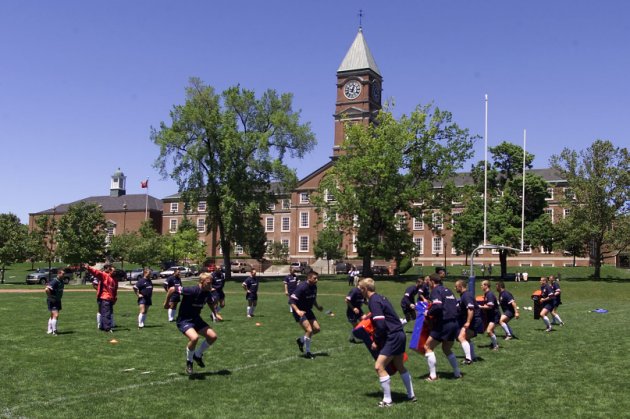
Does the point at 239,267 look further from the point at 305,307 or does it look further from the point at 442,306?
the point at 442,306

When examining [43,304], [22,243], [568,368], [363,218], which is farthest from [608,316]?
[22,243]

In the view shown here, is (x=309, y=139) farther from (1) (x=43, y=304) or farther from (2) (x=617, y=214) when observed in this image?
(1) (x=43, y=304)

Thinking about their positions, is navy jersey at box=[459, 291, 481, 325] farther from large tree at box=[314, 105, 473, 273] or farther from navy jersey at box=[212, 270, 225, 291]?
large tree at box=[314, 105, 473, 273]

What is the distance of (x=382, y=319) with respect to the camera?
10.8 m

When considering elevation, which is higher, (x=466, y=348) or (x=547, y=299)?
(x=547, y=299)

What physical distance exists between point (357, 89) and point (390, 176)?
43190 mm

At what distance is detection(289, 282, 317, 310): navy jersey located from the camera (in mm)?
16266

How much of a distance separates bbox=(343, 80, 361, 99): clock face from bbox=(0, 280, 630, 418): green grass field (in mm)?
80540

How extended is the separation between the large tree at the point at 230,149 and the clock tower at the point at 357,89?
33091mm

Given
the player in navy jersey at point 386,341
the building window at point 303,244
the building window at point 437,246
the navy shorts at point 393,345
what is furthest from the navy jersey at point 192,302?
the building window at point 303,244

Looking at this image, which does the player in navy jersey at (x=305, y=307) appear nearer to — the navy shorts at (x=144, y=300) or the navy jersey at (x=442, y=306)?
the navy jersey at (x=442, y=306)

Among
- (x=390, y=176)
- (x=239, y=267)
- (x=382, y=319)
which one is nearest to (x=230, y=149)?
(x=390, y=176)

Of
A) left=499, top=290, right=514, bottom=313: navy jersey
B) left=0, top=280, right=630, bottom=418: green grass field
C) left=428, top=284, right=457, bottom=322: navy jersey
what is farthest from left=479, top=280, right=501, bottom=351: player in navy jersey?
left=428, top=284, right=457, bottom=322: navy jersey

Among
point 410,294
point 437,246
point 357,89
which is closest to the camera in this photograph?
point 410,294
